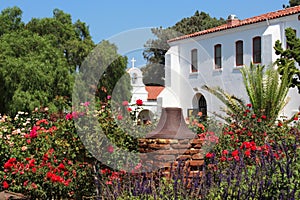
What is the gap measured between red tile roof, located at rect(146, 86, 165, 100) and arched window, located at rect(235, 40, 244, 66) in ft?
57.8

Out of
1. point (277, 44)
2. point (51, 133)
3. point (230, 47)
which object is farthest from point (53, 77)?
point (51, 133)

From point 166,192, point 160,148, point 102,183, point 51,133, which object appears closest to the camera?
point 166,192

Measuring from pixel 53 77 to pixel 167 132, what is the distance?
19.7m

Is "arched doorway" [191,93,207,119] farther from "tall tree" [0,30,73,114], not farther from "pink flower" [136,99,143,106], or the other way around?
"tall tree" [0,30,73,114]

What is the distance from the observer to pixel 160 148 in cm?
668

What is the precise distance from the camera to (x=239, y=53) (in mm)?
24672

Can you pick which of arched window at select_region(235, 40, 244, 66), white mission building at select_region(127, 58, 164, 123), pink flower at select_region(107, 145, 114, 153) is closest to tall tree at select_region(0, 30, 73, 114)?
arched window at select_region(235, 40, 244, 66)

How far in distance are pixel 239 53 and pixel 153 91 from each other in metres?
18.3

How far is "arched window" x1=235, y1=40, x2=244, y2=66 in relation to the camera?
2453 cm

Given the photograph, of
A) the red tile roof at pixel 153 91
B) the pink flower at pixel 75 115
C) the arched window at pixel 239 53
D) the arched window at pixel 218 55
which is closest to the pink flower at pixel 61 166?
the pink flower at pixel 75 115

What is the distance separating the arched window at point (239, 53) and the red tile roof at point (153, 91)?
57.8 ft

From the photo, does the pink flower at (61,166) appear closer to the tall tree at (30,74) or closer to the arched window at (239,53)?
the tall tree at (30,74)

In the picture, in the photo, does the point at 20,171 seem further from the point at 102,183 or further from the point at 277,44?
the point at 277,44

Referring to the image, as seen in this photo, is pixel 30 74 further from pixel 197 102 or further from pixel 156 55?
pixel 156 55
